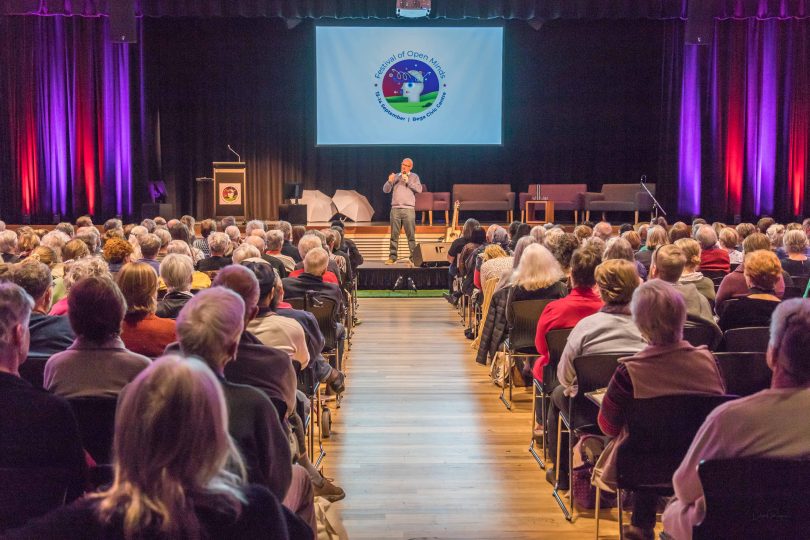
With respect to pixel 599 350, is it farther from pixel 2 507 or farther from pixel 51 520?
pixel 51 520

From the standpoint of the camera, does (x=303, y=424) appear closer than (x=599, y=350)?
No

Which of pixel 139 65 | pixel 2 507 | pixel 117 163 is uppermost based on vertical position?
pixel 139 65

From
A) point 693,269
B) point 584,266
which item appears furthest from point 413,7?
point 584,266

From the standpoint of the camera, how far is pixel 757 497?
2.19 meters

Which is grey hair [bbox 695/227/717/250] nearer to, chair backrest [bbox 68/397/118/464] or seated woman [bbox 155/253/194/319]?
seated woman [bbox 155/253/194/319]

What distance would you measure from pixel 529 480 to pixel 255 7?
10546 mm

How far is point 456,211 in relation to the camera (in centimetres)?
1401

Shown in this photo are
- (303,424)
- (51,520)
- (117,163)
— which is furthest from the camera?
(117,163)

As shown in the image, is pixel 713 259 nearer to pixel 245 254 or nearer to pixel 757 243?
pixel 757 243

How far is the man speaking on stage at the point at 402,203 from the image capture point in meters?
12.8

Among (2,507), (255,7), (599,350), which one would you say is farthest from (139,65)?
(2,507)

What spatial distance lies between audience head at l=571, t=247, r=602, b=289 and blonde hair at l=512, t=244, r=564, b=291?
90 cm

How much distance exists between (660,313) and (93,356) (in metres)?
2.00

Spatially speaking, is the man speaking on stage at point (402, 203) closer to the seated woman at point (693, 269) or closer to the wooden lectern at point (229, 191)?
the wooden lectern at point (229, 191)
